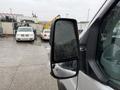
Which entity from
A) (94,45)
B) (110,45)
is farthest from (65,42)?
(110,45)

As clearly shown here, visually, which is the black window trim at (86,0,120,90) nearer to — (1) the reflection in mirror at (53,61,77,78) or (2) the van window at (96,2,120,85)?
(2) the van window at (96,2,120,85)

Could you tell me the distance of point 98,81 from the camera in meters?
1.23

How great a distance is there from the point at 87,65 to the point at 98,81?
17 centimetres

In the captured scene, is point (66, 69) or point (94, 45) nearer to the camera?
point (94, 45)

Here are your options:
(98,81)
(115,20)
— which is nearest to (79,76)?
(98,81)

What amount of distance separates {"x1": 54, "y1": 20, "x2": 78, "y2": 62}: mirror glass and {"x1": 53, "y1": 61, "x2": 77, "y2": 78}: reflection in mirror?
21 cm

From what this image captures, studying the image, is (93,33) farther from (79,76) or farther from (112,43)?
(79,76)

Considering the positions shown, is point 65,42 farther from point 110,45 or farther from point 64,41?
point 110,45

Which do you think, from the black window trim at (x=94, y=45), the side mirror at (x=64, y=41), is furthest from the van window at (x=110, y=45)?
the side mirror at (x=64, y=41)

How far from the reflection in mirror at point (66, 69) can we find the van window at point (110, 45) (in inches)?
10.0

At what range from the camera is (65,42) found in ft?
4.44

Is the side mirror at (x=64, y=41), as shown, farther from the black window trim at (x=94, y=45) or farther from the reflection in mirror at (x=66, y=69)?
the reflection in mirror at (x=66, y=69)

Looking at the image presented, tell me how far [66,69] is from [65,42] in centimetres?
39

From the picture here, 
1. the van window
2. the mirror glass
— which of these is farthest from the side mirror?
the van window
